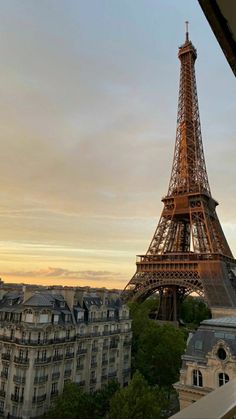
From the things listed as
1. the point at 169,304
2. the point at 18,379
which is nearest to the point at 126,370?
the point at 18,379

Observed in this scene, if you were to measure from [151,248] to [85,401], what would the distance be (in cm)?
3070

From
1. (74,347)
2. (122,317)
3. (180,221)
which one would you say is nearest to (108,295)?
(122,317)

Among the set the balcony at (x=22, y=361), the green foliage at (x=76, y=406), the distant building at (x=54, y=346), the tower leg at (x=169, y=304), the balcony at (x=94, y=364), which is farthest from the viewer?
the tower leg at (x=169, y=304)

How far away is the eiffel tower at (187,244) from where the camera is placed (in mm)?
43156

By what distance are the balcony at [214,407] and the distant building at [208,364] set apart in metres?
14.9

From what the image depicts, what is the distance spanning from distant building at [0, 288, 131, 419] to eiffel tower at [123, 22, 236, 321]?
1298 cm

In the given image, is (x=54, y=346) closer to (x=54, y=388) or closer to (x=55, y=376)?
(x=55, y=376)

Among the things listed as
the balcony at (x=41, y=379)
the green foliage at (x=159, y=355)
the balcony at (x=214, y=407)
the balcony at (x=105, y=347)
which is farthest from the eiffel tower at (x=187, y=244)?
the balcony at (x=214, y=407)

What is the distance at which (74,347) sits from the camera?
2719 centimetres

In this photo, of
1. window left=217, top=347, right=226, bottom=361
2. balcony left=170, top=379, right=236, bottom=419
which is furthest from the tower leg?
balcony left=170, top=379, right=236, bottom=419

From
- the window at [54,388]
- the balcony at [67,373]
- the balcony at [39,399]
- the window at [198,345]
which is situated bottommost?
the balcony at [39,399]

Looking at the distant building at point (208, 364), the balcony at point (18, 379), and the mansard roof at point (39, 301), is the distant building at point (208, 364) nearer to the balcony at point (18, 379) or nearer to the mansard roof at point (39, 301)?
the balcony at point (18, 379)

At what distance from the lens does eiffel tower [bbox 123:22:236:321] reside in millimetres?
43156

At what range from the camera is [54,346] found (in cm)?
2525
